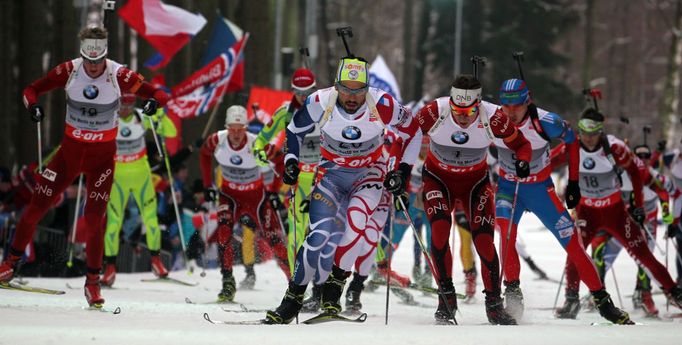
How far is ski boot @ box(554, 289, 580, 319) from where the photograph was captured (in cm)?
1161

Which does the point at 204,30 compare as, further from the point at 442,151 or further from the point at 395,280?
the point at 442,151

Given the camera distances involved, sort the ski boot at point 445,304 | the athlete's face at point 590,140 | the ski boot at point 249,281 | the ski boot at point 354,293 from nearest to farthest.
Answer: the ski boot at point 445,304, the ski boot at point 354,293, the athlete's face at point 590,140, the ski boot at point 249,281

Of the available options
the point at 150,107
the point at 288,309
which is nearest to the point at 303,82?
the point at 150,107

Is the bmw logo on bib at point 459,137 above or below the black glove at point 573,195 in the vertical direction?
above

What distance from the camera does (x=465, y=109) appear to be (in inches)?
373

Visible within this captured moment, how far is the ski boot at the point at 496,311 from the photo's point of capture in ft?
31.2

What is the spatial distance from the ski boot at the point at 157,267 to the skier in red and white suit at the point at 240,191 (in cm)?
143

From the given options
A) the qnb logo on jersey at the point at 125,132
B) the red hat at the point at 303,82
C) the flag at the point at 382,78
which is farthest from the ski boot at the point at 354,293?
the flag at the point at 382,78

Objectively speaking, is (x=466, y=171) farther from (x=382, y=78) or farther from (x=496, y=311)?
(x=382, y=78)

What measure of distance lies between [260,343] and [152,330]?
0.77 m

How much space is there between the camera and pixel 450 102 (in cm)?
958

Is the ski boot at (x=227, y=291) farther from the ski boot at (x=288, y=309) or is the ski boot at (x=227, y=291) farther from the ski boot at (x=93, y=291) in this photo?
the ski boot at (x=288, y=309)

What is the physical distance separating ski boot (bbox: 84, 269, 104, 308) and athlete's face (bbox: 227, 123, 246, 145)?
3302 millimetres

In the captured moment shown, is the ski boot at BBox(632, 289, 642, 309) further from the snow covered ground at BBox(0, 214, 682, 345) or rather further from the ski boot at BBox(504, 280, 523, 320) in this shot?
the ski boot at BBox(504, 280, 523, 320)
